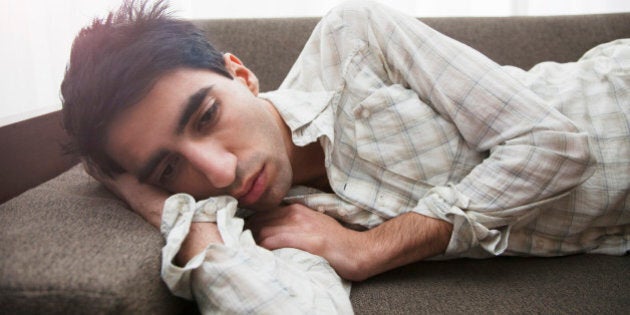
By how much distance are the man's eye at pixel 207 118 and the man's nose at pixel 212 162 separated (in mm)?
38

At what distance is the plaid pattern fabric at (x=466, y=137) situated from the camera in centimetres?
75

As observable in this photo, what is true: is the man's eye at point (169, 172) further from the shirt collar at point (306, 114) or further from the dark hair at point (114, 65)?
the shirt collar at point (306, 114)

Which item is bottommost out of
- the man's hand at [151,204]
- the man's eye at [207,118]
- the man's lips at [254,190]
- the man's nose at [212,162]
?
the man's hand at [151,204]

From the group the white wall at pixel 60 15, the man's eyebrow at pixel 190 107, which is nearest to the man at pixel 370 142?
the man's eyebrow at pixel 190 107

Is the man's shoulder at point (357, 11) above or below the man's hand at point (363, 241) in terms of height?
above

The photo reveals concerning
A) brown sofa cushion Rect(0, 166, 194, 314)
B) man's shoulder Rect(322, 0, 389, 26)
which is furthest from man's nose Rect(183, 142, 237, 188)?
man's shoulder Rect(322, 0, 389, 26)

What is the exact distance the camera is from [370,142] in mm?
868

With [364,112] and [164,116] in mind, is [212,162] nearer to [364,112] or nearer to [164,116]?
[164,116]

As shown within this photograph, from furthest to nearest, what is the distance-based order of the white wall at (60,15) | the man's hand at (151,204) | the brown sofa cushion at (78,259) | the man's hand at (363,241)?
the white wall at (60,15), the man's hand at (363,241), the man's hand at (151,204), the brown sofa cushion at (78,259)

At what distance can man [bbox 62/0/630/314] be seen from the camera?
70 cm

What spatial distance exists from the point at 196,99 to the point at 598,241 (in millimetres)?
837

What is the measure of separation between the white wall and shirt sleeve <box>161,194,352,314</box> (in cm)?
87

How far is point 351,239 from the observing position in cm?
76

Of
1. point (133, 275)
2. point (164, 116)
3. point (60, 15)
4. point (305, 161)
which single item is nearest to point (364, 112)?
point (305, 161)
